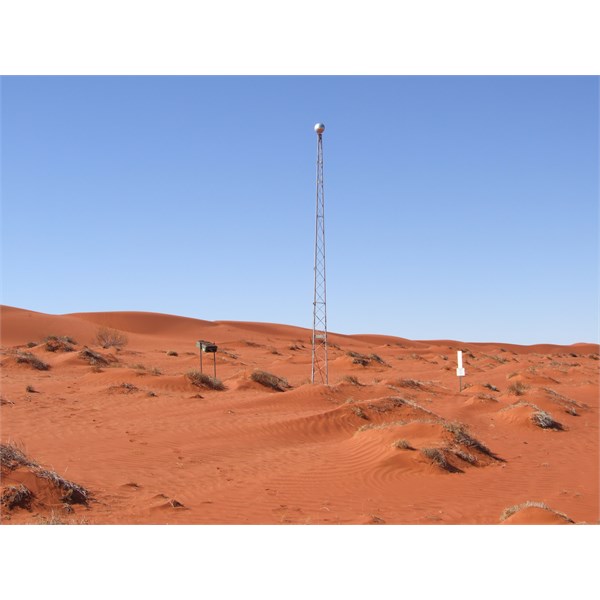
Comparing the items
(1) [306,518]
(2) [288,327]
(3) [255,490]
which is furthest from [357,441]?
(2) [288,327]

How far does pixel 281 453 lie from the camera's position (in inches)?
582

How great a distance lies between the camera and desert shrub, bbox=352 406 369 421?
61.6 feet

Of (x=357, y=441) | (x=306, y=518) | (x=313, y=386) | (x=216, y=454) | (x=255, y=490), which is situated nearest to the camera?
(x=306, y=518)

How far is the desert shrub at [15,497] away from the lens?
8.88 metres

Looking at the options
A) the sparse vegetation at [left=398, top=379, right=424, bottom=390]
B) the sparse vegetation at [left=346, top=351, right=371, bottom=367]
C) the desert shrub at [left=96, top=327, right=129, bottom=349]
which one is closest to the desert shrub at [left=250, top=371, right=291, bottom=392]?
the sparse vegetation at [left=398, top=379, right=424, bottom=390]

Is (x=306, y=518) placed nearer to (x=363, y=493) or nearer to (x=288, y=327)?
(x=363, y=493)

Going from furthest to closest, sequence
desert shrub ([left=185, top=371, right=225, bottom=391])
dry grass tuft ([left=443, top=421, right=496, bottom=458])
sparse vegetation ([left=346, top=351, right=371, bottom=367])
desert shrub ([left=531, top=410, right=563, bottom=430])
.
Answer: sparse vegetation ([left=346, top=351, right=371, bottom=367])
desert shrub ([left=185, top=371, right=225, bottom=391])
desert shrub ([left=531, top=410, right=563, bottom=430])
dry grass tuft ([left=443, top=421, right=496, bottom=458])

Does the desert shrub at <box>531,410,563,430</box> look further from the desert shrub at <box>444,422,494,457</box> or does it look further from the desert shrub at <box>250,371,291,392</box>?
the desert shrub at <box>250,371,291,392</box>

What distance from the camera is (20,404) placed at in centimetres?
1956

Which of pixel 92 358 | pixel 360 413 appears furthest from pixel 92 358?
pixel 360 413

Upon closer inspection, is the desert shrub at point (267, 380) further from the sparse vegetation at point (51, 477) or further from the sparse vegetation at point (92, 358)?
the sparse vegetation at point (51, 477)

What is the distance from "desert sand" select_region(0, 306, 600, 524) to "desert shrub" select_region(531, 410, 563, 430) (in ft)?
0.58

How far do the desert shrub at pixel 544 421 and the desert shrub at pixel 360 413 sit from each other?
18.9 ft

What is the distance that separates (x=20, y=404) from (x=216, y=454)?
8844mm
